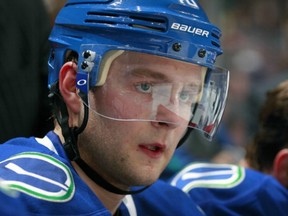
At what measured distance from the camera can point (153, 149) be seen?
4.54ft

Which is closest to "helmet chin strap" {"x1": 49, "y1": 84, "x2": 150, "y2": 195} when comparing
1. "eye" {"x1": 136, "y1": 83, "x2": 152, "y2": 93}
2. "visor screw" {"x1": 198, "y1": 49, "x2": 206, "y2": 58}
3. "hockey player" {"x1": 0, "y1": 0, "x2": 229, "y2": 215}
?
"hockey player" {"x1": 0, "y1": 0, "x2": 229, "y2": 215}

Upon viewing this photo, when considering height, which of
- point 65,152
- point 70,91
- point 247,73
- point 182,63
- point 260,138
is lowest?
point 247,73

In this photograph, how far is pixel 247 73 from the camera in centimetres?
480

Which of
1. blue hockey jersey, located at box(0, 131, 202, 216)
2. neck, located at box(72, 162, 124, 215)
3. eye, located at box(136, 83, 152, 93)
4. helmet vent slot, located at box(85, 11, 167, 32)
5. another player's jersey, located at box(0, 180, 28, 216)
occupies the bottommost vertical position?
neck, located at box(72, 162, 124, 215)

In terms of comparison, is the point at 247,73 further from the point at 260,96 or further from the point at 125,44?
the point at 125,44

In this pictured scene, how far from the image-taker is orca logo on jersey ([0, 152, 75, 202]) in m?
1.23

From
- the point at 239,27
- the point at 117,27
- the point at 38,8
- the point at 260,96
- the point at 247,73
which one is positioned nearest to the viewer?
the point at 117,27

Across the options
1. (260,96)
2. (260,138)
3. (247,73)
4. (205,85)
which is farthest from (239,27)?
(205,85)

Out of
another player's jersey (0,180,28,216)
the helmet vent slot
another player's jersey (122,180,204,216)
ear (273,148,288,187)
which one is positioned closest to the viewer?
another player's jersey (0,180,28,216)

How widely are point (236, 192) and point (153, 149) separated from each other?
565 mm

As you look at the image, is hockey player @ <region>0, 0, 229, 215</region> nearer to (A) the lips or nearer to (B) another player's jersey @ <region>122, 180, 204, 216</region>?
(A) the lips

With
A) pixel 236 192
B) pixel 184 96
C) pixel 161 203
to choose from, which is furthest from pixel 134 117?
pixel 236 192

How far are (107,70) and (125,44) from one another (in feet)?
0.22

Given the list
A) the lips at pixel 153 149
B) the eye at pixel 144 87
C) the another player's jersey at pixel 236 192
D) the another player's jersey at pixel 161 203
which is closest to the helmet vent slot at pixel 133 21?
the eye at pixel 144 87
